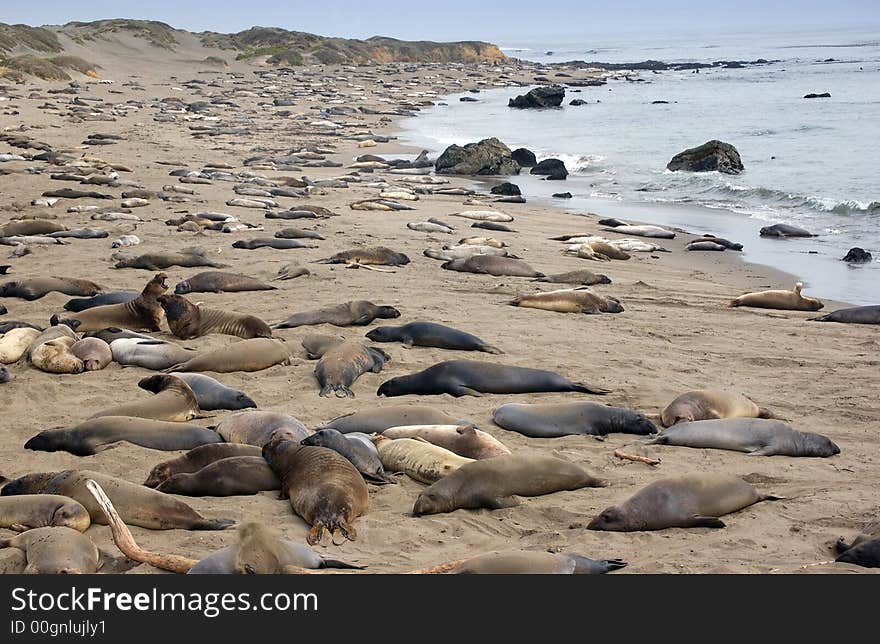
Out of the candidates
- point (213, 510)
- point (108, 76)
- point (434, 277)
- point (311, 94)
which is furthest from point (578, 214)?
point (108, 76)

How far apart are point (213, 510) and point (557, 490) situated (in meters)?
1.60

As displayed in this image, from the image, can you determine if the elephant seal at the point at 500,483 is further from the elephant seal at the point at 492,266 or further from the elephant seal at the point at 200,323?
the elephant seal at the point at 492,266

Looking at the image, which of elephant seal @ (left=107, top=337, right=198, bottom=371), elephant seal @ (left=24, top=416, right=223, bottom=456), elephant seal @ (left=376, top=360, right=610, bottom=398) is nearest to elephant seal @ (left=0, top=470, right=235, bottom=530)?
elephant seal @ (left=24, top=416, right=223, bottom=456)

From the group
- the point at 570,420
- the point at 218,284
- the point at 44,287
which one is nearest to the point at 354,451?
the point at 570,420

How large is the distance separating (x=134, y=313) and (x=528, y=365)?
2.99 meters

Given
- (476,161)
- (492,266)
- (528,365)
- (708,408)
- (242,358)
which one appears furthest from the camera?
(476,161)

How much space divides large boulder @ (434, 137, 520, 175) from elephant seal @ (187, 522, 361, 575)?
15.3 meters

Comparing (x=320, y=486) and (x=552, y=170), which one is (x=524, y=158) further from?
(x=320, y=486)

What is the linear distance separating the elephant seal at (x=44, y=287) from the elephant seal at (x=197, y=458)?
3824 millimetres

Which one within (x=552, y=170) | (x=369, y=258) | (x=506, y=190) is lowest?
A: (x=369, y=258)

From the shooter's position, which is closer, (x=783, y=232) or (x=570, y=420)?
(x=570, y=420)

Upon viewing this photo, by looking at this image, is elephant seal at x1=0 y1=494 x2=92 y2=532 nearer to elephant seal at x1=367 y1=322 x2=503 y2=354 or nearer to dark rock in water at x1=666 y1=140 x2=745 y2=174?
elephant seal at x1=367 y1=322 x2=503 y2=354

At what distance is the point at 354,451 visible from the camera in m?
4.60

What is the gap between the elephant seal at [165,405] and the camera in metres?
5.12
